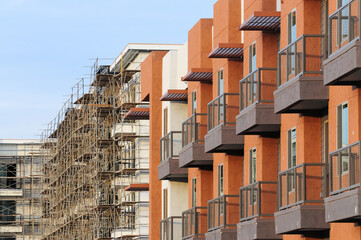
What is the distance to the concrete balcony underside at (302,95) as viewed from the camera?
21.6 m

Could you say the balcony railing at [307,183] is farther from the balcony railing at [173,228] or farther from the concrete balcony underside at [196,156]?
the balcony railing at [173,228]

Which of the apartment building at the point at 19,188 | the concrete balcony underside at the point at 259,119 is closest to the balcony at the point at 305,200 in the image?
the concrete balcony underside at the point at 259,119

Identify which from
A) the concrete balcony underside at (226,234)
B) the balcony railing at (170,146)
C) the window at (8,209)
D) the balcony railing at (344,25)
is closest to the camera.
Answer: the balcony railing at (344,25)

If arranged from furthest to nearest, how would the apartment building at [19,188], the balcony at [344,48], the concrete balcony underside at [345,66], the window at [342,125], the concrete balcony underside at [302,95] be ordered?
1. the apartment building at [19,188]
2. the concrete balcony underside at [302,95]
3. the window at [342,125]
4. the balcony at [344,48]
5. the concrete balcony underside at [345,66]

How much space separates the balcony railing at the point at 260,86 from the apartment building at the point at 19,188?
181 ft

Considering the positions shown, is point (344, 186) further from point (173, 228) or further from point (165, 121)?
point (165, 121)

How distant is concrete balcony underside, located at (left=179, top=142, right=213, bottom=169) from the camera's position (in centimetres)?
3238

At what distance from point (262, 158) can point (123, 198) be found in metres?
27.3

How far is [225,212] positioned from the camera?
28281 mm

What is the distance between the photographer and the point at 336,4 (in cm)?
2133

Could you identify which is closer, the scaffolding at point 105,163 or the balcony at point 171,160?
the balcony at point 171,160

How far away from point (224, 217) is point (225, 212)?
20cm

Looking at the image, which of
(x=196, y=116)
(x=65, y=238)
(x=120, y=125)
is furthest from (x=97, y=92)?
(x=196, y=116)

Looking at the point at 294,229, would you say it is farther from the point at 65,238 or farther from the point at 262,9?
the point at 65,238
